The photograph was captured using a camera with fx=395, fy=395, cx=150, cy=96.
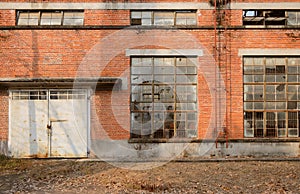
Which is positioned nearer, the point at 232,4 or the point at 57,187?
the point at 57,187

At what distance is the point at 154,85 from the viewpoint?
1496cm

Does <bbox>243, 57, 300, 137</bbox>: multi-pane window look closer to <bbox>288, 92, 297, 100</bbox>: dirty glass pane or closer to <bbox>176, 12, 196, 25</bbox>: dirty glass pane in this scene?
<bbox>288, 92, 297, 100</bbox>: dirty glass pane

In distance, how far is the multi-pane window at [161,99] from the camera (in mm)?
14938

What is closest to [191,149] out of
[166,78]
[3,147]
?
[166,78]

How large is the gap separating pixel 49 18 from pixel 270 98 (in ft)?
29.3

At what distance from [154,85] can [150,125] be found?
4.99ft

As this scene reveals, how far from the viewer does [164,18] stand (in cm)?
1518

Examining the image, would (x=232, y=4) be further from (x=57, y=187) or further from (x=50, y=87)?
(x=57, y=187)

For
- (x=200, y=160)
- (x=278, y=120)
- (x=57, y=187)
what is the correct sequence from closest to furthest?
(x=57, y=187), (x=200, y=160), (x=278, y=120)

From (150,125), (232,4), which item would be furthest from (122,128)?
(232,4)

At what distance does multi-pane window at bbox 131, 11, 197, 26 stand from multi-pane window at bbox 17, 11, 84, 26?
6.99 feet

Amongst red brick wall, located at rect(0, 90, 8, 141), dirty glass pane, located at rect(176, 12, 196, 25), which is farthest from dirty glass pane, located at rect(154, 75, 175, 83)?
red brick wall, located at rect(0, 90, 8, 141)

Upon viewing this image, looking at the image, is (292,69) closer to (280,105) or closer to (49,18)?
(280,105)

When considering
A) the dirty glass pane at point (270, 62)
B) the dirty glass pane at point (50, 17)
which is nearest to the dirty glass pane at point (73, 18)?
the dirty glass pane at point (50, 17)
